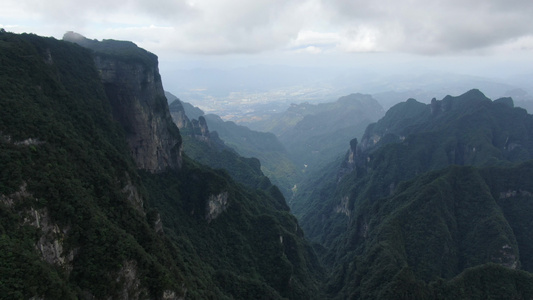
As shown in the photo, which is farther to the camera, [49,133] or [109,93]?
[109,93]

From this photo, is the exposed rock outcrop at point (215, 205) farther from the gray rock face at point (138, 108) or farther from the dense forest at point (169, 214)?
the gray rock face at point (138, 108)

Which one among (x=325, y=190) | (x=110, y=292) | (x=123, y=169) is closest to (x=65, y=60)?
(x=123, y=169)

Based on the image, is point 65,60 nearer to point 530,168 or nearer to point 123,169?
point 123,169

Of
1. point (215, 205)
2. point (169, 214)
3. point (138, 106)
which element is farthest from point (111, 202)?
point (215, 205)

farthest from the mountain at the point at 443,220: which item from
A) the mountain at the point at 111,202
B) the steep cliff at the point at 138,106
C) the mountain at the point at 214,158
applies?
the steep cliff at the point at 138,106

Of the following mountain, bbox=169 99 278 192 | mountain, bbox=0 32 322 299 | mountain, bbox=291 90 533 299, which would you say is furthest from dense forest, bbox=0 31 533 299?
mountain, bbox=169 99 278 192

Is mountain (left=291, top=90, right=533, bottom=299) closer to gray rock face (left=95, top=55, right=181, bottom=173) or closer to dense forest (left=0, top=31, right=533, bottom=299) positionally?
dense forest (left=0, top=31, right=533, bottom=299)

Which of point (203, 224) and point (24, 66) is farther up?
point (24, 66)
